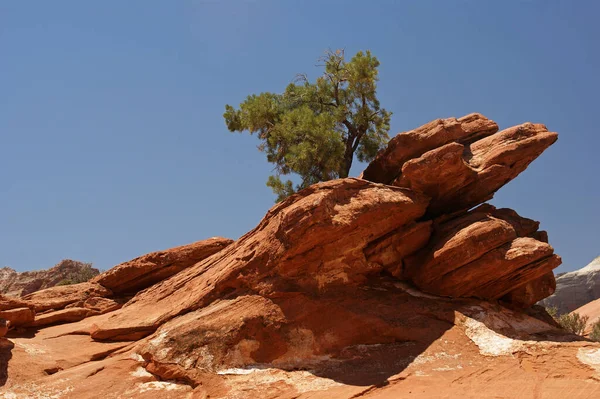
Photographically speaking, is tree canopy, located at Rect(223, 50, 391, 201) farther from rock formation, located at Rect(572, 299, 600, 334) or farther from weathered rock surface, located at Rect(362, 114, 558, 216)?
rock formation, located at Rect(572, 299, 600, 334)

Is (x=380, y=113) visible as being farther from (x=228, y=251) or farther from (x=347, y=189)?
(x=228, y=251)

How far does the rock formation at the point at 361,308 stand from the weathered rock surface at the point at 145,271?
452 millimetres

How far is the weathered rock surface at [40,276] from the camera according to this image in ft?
105

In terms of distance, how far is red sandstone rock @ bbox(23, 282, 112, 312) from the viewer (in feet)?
66.0

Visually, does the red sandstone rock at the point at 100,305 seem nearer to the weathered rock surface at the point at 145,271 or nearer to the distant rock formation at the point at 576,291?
the weathered rock surface at the point at 145,271

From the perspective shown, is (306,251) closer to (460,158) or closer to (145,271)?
(460,158)

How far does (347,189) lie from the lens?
18328 millimetres

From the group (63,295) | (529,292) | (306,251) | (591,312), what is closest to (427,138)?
(529,292)

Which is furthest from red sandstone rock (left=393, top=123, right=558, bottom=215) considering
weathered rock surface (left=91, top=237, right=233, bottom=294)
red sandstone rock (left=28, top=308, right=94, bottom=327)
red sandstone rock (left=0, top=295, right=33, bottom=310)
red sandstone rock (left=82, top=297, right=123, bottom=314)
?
red sandstone rock (left=0, top=295, right=33, bottom=310)

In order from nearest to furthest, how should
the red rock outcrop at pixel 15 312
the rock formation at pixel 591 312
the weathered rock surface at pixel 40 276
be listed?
1. the red rock outcrop at pixel 15 312
2. the weathered rock surface at pixel 40 276
3. the rock formation at pixel 591 312

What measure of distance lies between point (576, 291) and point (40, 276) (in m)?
51.4

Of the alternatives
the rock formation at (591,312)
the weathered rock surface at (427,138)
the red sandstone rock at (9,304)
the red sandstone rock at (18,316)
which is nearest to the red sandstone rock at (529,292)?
the weathered rock surface at (427,138)

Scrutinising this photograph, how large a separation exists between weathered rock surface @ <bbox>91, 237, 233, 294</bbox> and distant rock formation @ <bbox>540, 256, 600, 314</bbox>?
45.6 metres

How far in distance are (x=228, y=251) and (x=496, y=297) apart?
9.50 m
